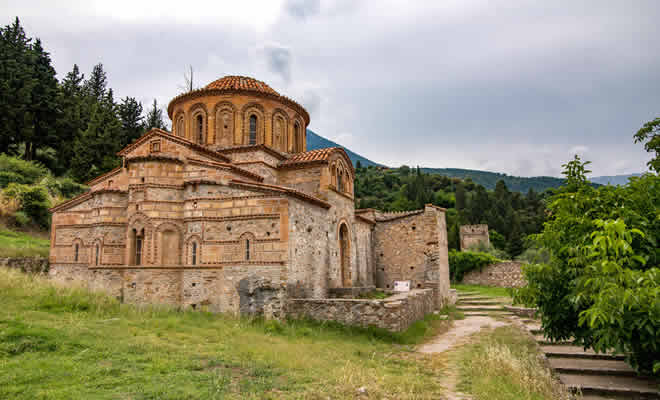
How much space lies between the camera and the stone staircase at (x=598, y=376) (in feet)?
18.6

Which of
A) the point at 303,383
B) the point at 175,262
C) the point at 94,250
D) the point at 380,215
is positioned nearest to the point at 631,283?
the point at 303,383

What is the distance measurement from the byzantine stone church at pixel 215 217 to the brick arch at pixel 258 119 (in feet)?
0.13

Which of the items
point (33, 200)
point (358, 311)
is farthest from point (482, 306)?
point (33, 200)

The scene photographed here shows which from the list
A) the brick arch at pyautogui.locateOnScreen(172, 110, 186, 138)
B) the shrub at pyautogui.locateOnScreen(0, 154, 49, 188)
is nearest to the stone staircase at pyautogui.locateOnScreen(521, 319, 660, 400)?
the brick arch at pyautogui.locateOnScreen(172, 110, 186, 138)

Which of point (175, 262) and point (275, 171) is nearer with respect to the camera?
point (175, 262)

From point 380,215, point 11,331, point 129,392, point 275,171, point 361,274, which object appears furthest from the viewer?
point 380,215

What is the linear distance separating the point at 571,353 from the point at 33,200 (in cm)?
2198

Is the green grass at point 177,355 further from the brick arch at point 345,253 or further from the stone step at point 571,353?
the brick arch at point 345,253

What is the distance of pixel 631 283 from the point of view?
421cm

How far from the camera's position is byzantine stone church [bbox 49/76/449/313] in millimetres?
11898

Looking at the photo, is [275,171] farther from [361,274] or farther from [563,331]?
[563,331]

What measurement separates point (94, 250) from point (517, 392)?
12.7 metres

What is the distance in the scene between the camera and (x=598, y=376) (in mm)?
6344

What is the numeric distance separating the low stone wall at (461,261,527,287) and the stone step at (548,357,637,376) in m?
21.9
